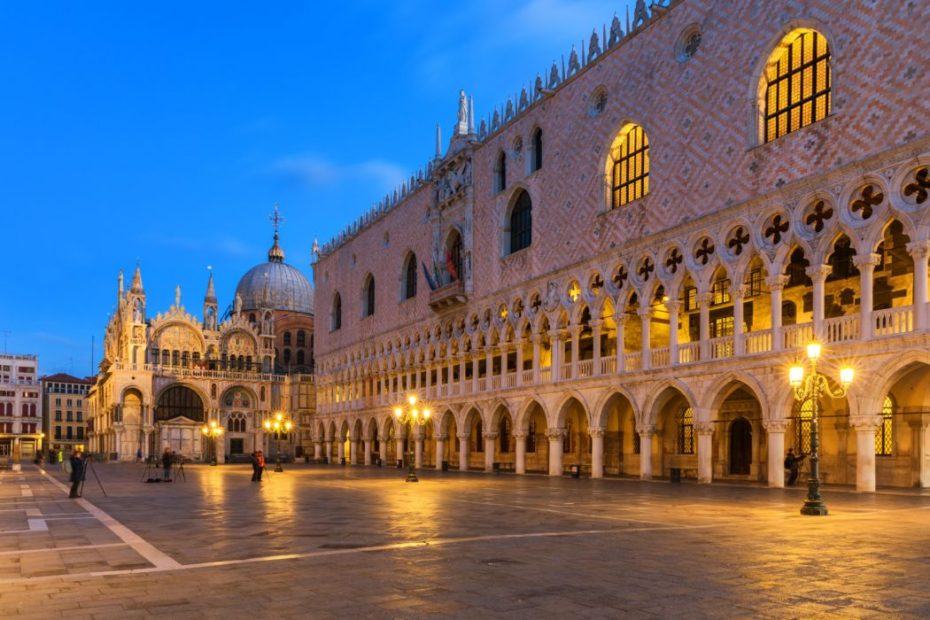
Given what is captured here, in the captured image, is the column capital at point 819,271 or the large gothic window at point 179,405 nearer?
the column capital at point 819,271

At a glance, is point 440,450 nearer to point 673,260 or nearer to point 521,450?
point 521,450

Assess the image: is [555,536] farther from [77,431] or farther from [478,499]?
[77,431]

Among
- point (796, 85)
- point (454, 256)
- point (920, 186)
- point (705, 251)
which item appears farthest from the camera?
point (454, 256)

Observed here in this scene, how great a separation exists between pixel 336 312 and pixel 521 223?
27.5 metres

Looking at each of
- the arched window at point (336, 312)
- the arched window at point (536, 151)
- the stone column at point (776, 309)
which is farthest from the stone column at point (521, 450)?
the arched window at point (336, 312)

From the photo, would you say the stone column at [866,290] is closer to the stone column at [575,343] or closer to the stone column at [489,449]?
the stone column at [575,343]

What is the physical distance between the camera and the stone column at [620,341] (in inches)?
1201

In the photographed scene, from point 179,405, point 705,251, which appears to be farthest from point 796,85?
point 179,405

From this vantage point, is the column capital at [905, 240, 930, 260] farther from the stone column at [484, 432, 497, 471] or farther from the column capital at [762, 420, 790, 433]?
the stone column at [484, 432, 497, 471]

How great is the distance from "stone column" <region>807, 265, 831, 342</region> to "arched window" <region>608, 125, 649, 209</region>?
27.0 ft

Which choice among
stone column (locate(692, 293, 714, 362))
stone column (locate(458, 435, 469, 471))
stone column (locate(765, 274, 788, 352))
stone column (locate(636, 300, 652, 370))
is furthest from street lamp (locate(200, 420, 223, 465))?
stone column (locate(765, 274, 788, 352))

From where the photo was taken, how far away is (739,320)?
25500 mm

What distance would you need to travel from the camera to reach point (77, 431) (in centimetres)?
10506

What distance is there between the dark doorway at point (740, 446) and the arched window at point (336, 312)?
36.9 meters
